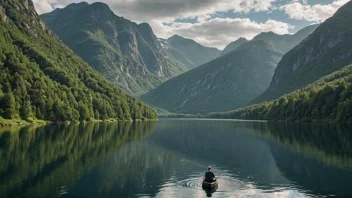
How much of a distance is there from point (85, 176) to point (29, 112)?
129 m

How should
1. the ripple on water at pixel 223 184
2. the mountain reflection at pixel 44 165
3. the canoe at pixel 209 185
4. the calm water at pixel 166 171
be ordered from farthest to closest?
the ripple on water at pixel 223 184 → the canoe at pixel 209 185 → the calm water at pixel 166 171 → the mountain reflection at pixel 44 165

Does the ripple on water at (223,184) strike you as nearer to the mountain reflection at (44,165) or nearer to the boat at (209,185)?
the boat at (209,185)

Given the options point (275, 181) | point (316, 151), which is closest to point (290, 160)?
point (316, 151)

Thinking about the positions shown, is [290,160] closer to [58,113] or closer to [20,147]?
[20,147]

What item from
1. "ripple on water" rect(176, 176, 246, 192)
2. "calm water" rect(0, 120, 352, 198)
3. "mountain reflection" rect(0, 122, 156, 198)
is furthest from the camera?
"ripple on water" rect(176, 176, 246, 192)

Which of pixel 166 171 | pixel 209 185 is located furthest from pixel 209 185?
pixel 166 171

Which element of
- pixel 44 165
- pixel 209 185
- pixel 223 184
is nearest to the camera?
pixel 209 185

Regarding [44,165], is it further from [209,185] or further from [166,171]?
[209,185]

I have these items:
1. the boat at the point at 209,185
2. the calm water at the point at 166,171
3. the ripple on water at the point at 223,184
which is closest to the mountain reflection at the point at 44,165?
the calm water at the point at 166,171

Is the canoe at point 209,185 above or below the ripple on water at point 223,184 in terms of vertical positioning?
above

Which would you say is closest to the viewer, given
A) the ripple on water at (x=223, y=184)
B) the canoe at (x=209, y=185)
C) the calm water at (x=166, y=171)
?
the calm water at (x=166, y=171)

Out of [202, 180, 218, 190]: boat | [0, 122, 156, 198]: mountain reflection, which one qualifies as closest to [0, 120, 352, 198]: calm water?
[0, 122, 156, 198]: mountain reflection

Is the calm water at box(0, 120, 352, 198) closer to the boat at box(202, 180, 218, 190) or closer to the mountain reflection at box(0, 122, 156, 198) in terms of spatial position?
the mountain reflection at box(0, 122, 156, 198)

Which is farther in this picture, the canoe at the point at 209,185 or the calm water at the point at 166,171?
the canoe at the point at 209,185
